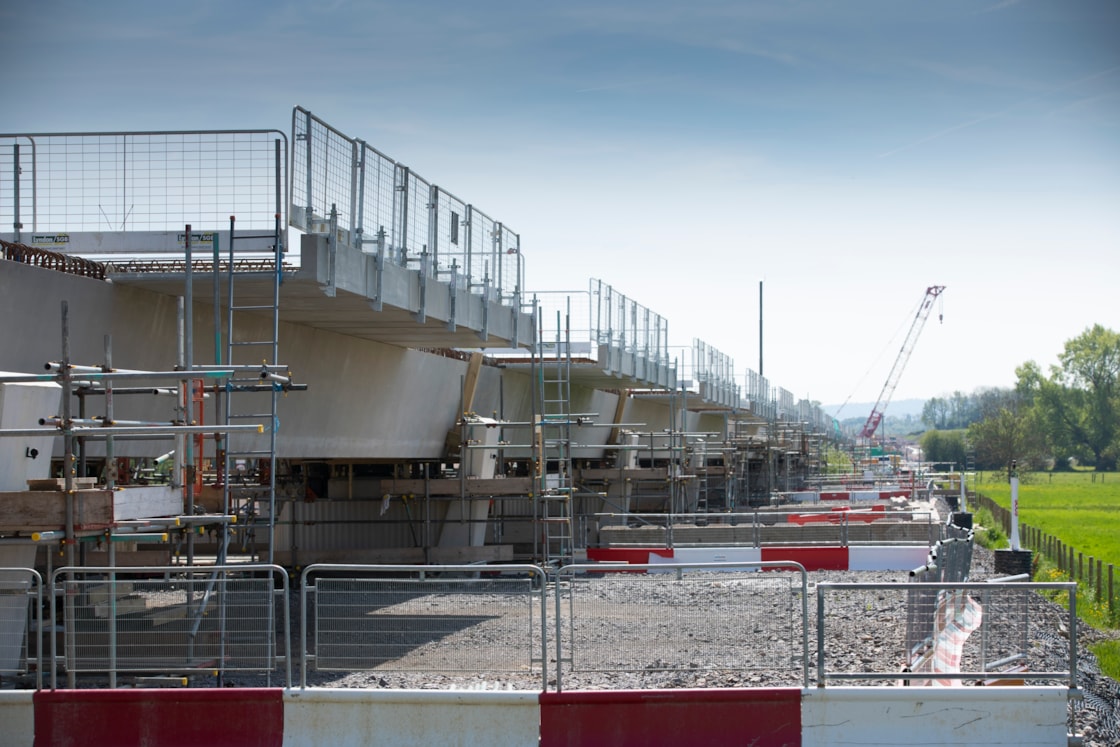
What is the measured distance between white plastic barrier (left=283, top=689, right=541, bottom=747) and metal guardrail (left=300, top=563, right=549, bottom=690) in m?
0.36

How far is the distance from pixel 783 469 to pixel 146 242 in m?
64.6

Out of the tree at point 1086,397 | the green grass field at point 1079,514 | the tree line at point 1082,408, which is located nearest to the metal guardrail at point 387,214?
the green grass field at point 1079,514

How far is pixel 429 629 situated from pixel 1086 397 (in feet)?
553

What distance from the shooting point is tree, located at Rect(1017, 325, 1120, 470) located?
162250mm

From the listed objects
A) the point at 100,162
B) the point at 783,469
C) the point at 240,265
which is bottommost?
the point at 783,469

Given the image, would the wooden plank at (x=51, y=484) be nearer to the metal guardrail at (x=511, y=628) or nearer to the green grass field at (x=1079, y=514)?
the metal guardrail at (x=511, y=628)

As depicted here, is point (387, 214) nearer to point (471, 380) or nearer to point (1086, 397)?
point (471, 380)

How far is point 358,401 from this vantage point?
20.2m

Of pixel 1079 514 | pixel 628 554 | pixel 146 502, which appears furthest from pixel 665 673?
pixel 1079 514

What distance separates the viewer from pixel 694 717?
33.2 feet

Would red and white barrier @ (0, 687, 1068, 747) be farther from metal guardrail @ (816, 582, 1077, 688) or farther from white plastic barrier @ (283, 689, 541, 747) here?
metal guardrail @ (816, 582, 1077, 688)

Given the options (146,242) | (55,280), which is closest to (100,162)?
(146,242)

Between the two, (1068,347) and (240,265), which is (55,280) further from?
(1068,347)

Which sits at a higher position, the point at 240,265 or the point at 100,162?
the point at 100,162
